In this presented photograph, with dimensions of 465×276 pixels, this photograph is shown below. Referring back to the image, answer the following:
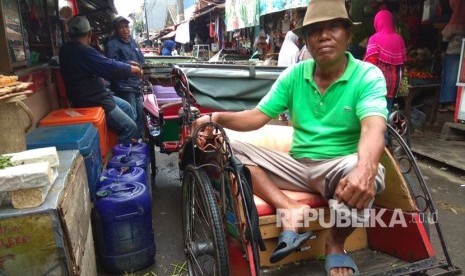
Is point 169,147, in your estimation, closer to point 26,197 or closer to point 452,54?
point 26,197

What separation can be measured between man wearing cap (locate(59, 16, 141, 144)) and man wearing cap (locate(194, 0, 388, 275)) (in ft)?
7.84

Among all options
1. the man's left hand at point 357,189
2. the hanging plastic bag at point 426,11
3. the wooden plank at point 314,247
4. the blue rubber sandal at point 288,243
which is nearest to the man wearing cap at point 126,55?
the wooden plank at point 314,247

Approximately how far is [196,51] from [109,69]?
1314 centimetres

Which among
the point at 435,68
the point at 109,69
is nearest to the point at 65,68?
the point at 109,69

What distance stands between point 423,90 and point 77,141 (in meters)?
6.97

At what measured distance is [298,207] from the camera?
2.28m

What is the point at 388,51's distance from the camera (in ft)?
18.1

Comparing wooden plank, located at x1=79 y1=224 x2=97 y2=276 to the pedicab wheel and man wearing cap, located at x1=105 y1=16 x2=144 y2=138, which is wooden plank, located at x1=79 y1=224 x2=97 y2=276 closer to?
the pedicab wheel

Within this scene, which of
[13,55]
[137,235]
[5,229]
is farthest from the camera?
[13,55]

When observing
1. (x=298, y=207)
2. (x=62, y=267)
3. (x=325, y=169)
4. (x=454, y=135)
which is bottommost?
(x=454, y=135)

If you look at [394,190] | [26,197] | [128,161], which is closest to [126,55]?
[128,161]

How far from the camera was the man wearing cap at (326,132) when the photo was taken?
78.9 inches

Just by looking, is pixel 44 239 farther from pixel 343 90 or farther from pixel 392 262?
pixel 392 262

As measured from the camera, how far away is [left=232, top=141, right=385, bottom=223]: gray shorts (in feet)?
7.41
